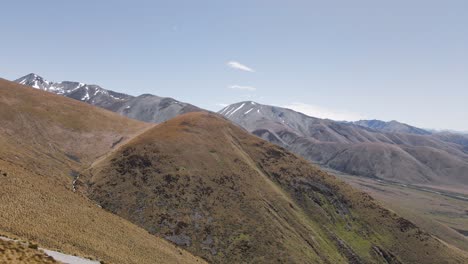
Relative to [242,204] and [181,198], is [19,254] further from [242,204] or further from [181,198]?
Answer: [242,204]

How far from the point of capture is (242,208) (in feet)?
340

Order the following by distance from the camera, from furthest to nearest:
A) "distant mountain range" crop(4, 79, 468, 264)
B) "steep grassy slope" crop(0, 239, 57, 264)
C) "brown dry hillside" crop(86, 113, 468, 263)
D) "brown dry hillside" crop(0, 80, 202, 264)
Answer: "brown dry hillside" crop(86, 113, 468, 263), "distant mountain range" crop(4, 79, 468, 264), "brown dry hillside" crop(0, 80, 202, 264), "steep grassy slope" crop(0, 239, 57, 264)

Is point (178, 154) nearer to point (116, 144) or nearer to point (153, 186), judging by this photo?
point (153, 186)

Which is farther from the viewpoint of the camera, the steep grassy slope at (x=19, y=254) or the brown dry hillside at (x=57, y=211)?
the brown dry hillside at (x=57, y=211)

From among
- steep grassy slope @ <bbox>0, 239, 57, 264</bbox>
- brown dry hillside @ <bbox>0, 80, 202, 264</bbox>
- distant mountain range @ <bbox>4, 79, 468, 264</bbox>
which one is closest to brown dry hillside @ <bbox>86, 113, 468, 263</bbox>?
distant mountain range @ <bbox>4, 79, 468, 264</bbox>

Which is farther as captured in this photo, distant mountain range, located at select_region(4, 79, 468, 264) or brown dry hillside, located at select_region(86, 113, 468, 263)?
brown dry hillside, located at select_region(86, 113, 468, 263)

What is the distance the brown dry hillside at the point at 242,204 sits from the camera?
298 ft

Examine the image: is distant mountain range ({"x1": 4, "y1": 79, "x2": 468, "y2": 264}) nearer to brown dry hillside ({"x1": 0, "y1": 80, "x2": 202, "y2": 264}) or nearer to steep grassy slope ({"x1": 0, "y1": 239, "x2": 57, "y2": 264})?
brown dry hillside ({"x1": 0, "y1": 80, "x2": 202, "y2": 264})

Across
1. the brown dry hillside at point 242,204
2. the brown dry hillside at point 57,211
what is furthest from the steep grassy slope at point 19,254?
the brown dry hillside at point 242,204

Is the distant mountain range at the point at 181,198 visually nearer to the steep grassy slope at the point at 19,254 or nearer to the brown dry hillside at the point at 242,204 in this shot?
the brown dry hillside at the point at 242,204

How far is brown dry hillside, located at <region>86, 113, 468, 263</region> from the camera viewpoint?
298 feet

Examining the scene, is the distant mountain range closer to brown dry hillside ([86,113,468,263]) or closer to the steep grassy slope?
brown dry hillside ([86,113,468,263])

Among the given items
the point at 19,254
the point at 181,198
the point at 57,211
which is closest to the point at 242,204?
the point at 181,198

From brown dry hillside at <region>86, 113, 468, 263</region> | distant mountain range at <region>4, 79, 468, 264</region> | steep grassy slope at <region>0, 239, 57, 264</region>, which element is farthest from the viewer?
brown dry hillside at <region>86, 113, 468, 263</region>
